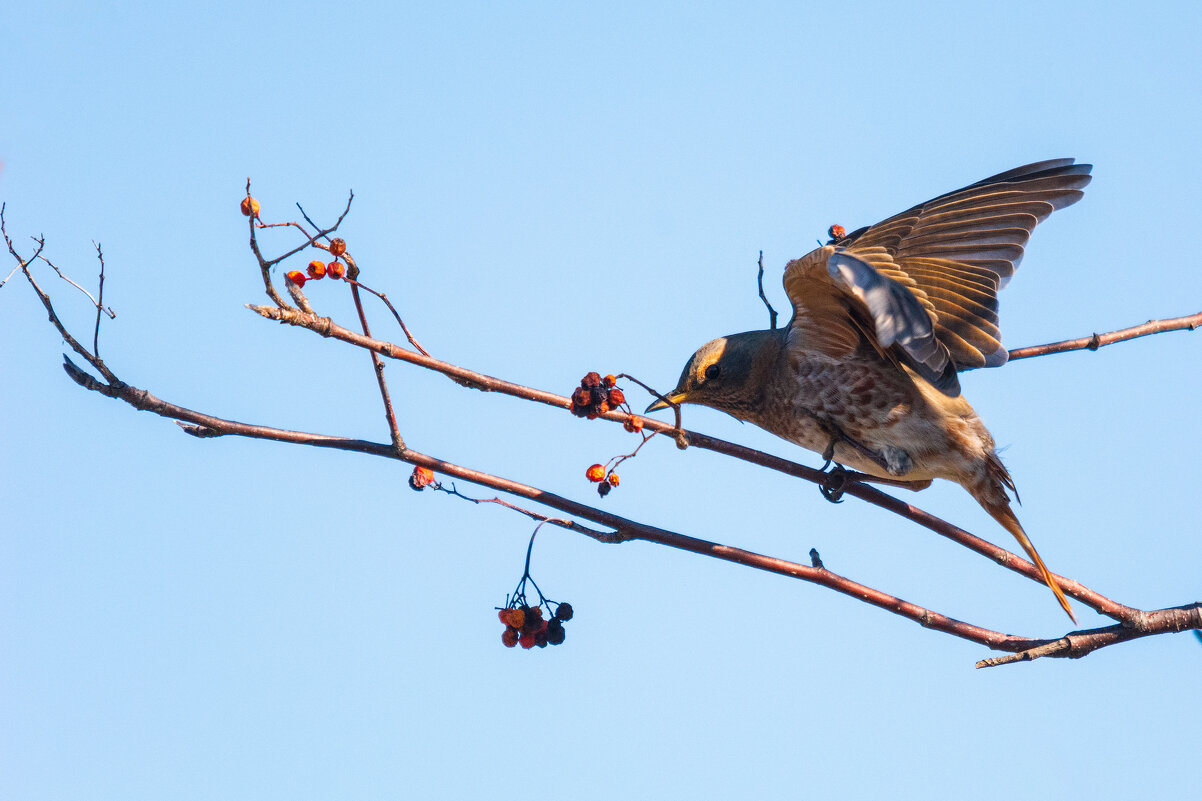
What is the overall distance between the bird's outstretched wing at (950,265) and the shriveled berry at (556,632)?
1945mm

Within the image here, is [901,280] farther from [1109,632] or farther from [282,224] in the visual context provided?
[282,224]

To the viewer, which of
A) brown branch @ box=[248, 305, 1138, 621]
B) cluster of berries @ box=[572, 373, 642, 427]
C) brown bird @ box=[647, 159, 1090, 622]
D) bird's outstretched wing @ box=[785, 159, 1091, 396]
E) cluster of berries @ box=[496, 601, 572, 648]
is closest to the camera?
brown branch @ box=[248, 305, 1138, 621]

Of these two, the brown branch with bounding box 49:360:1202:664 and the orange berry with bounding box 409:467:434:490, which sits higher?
the orange berry with bounding box 409:467:434:490

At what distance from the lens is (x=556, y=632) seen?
158 inches

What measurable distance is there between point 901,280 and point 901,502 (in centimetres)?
120

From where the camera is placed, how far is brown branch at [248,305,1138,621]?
2.95m

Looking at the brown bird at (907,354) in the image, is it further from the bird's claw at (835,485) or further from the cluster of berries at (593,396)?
the cluster of berries at (593,396)

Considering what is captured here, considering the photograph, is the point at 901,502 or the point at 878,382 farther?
the point at 878,382

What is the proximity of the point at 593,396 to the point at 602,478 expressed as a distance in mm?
595

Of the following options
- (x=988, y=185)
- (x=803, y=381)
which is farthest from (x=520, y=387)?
(x=988, y=185)

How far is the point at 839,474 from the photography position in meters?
4.47

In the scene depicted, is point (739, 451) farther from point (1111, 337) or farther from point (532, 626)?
point (1111, 337)

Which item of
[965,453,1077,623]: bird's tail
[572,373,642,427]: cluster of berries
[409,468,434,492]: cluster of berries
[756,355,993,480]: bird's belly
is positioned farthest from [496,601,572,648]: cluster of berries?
[965,453,1077,623]: bird's tail

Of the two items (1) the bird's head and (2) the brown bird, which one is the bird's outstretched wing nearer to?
(2) the brown bird
